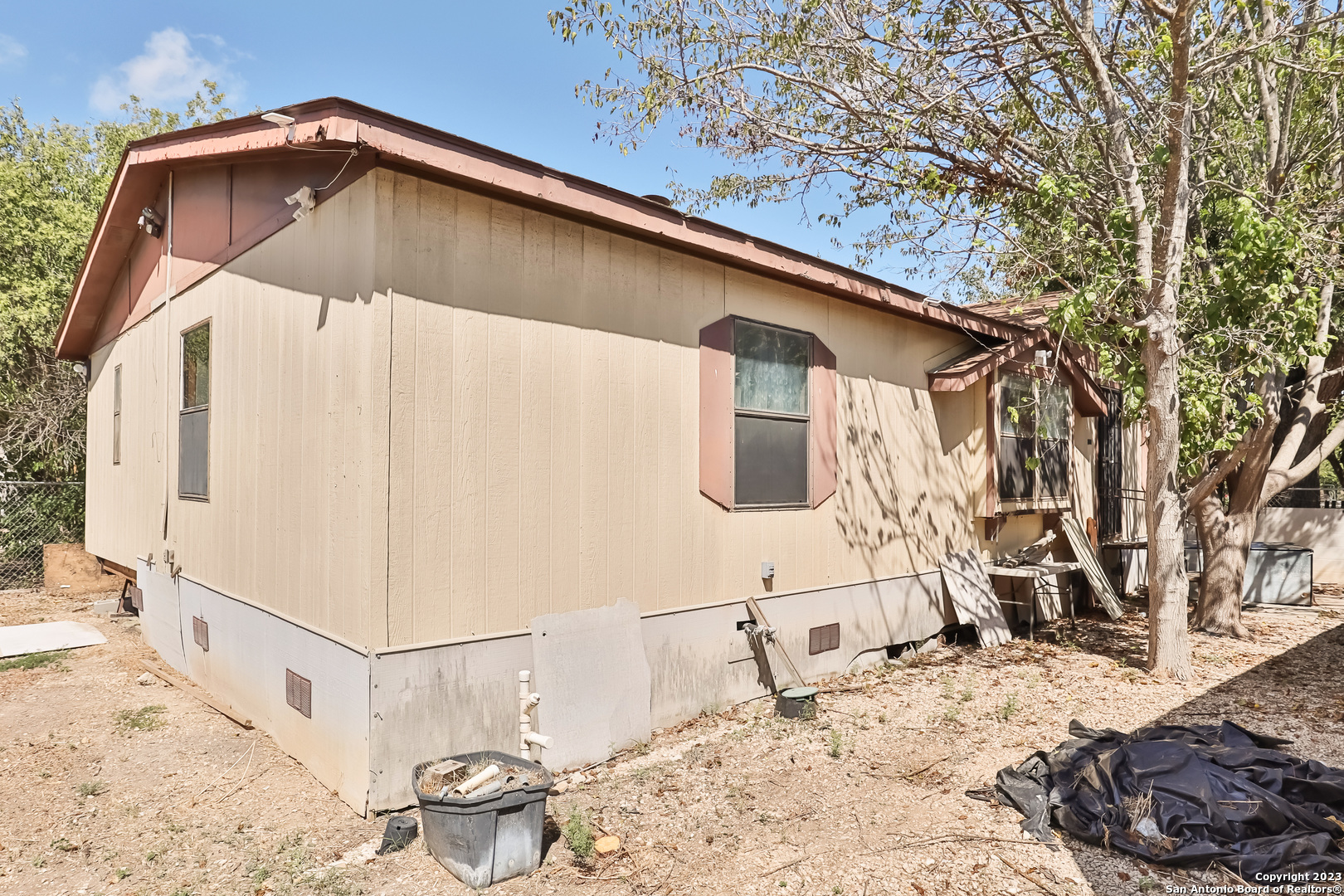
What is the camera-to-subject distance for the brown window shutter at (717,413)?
218 inches

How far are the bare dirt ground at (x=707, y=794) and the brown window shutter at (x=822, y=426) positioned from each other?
1614mm

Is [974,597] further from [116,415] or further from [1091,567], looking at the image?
[116,415]

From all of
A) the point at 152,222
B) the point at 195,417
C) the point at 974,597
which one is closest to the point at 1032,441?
the point at 974,597

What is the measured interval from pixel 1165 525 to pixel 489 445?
5.60 meters

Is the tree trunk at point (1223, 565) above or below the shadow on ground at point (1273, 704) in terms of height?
above

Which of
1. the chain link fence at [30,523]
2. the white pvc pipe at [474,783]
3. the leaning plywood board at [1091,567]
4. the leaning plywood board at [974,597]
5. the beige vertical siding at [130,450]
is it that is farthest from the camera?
the chain link fence at [30,523]

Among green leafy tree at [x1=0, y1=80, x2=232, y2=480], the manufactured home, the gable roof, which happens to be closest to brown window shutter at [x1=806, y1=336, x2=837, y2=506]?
the manufactured home

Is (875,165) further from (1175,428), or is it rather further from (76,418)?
(76,418)

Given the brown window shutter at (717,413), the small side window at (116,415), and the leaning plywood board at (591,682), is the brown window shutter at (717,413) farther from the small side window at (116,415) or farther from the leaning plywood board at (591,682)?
the small side window at (116,415)

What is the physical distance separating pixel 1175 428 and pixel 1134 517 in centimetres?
574

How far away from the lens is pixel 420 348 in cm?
408

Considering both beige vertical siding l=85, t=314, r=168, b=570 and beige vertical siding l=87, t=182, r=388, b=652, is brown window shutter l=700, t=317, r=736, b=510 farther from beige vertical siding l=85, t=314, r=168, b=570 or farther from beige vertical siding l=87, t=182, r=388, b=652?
beige vertical siding l=85, t=314, r=168, b=570

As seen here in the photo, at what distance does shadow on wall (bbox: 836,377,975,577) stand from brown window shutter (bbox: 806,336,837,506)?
0.16m

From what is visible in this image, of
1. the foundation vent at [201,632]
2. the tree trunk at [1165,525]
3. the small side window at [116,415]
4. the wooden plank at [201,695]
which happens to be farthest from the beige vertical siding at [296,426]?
the tree trunk at [1165,525]
